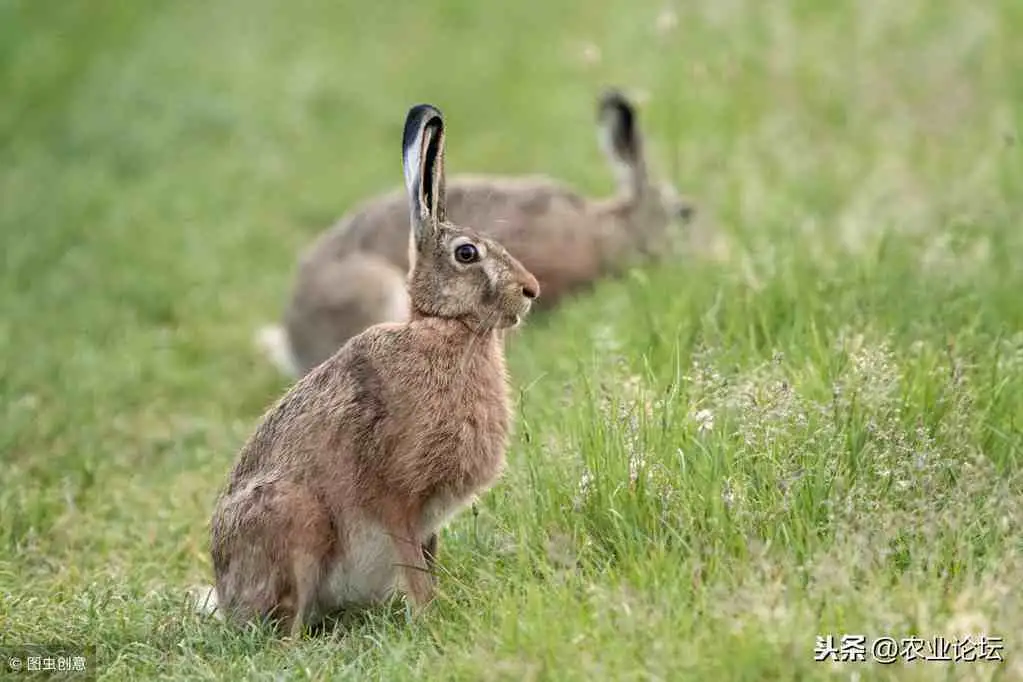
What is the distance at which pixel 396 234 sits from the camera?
379 inches

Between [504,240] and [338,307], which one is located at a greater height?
[504,240]

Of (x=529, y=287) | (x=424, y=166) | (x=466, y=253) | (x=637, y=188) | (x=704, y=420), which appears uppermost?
(x=424, y=166)

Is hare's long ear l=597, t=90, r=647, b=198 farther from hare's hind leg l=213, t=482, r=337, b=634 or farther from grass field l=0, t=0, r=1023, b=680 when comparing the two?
hare's hind leg l=213, t=482, r=337, b=634

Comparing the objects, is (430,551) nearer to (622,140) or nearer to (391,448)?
(391,448)

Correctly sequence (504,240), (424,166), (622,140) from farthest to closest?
(622,140), (504,240), (424,166)

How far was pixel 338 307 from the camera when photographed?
9.26 meters

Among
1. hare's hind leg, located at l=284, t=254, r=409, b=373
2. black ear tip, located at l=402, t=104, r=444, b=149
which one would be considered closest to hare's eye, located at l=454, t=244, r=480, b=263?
black ear tip, located at l=402, t=104, r=444, b=149

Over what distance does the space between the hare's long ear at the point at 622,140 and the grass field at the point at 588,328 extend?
394 mm

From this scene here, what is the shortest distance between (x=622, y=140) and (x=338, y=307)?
225 cm

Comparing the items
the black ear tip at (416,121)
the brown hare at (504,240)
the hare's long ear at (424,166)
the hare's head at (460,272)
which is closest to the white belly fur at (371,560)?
the hare's head at (460,272)

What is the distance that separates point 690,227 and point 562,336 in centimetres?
152

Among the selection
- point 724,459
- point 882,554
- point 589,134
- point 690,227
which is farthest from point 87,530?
point 589,134

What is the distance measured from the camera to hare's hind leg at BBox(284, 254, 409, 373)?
30.2ft

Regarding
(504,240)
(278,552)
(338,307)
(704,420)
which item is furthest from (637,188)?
→ (278,552)
